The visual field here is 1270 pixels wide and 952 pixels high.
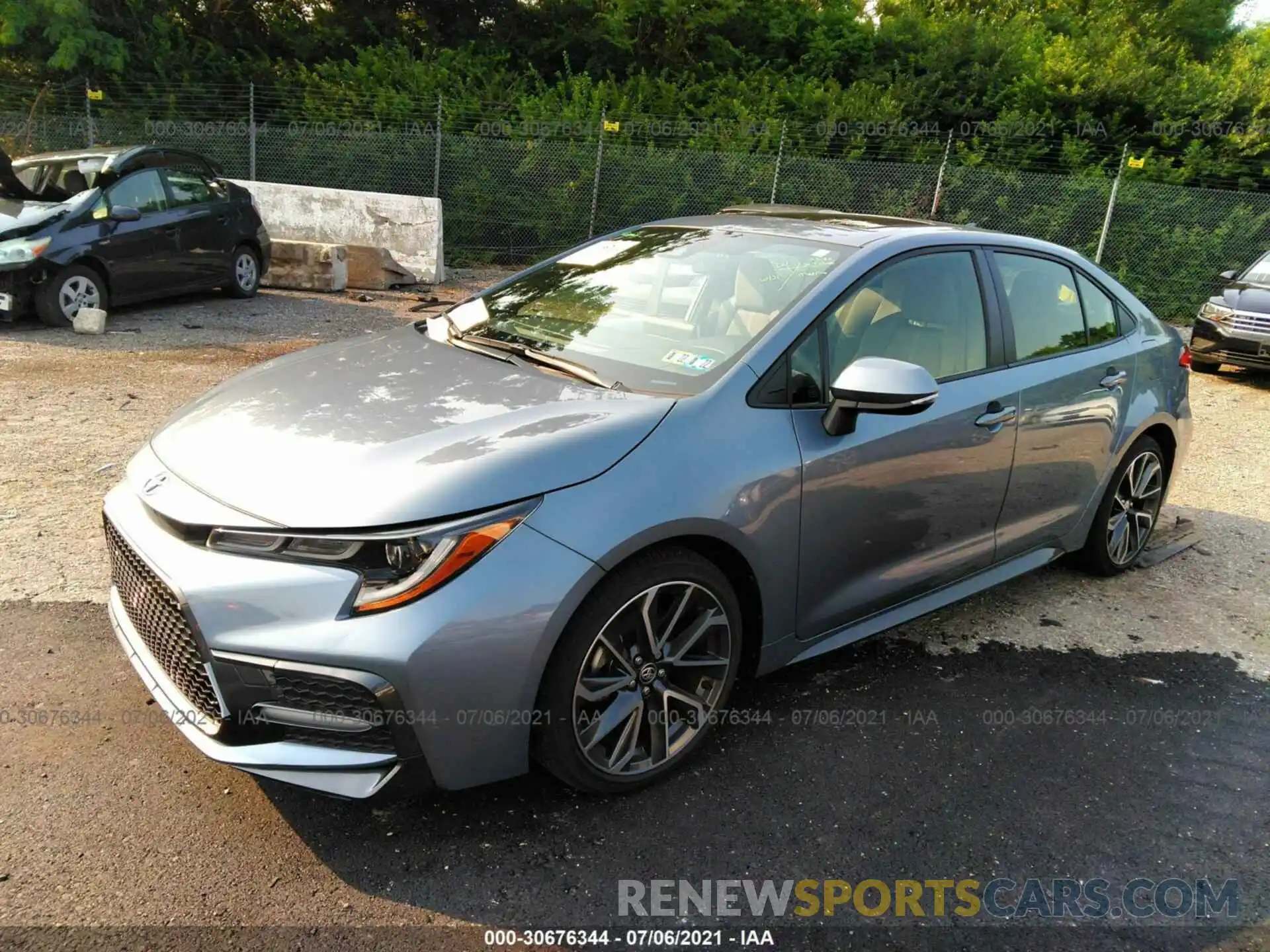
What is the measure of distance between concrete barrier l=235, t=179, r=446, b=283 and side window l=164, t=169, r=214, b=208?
2910 mm

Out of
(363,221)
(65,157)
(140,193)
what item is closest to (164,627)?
(140,193)

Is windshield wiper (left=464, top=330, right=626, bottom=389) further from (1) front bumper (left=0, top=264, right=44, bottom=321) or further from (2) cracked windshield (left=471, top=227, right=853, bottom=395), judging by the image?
(1) front bumper (left=0, top=264, right=44, bottom=321)

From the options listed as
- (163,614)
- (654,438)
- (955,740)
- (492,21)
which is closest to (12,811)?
(163,614)

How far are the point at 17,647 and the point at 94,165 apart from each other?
289 inches

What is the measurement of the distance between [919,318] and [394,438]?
196 centimetres

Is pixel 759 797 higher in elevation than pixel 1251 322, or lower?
lower

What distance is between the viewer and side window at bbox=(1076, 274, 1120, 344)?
13.9 feet

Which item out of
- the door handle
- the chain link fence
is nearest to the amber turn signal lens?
the door handle

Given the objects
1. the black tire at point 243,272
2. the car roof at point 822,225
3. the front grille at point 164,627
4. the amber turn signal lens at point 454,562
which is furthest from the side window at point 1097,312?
the black tire at point 243,272

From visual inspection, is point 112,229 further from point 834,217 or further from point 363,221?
point 834,217

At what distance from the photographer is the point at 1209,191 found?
1522 cm

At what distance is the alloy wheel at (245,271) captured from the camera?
10.6 m

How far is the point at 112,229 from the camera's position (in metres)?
8.79

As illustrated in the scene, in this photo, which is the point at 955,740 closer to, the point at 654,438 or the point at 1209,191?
the point at 654,438
